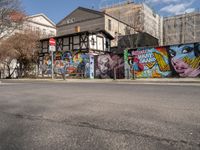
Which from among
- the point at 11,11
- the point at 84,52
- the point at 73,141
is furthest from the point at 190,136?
the point at 11,11

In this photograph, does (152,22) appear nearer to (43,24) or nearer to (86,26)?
(86,26)

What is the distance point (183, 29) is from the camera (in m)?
52.5

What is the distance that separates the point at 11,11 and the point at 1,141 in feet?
103

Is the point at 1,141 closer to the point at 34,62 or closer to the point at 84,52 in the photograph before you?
the point at 84,52

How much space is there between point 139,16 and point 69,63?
24.8 meters

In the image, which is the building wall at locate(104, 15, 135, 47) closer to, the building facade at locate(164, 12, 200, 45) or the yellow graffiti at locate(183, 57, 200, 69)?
the building facade at locate(164, 12, 200, 45)

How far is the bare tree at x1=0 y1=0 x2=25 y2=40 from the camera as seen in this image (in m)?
30.5

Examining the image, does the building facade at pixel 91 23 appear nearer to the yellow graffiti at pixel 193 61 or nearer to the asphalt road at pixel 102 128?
the yellow graffiti at pixel 193 61

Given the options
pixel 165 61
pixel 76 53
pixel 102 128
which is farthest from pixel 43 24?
pixel 102 128

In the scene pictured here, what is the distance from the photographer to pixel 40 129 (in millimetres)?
4285

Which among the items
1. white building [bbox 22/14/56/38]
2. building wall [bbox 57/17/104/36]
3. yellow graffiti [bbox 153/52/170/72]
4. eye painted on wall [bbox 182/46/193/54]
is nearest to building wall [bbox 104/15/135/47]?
building wall [bbox 57/17/104/36]

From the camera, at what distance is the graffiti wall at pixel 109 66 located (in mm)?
21656

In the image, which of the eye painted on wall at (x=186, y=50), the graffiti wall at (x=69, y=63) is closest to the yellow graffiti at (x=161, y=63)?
the eye painted on wall at (x=186, y=50)

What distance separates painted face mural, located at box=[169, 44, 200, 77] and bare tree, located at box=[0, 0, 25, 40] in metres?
23.7
